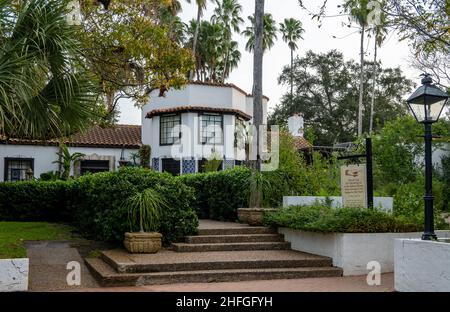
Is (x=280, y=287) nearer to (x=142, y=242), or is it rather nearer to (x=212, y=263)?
(x=212, y=263)

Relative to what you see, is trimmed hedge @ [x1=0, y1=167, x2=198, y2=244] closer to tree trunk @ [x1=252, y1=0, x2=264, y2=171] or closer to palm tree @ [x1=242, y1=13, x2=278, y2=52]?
tree trunk @ [x1=252, y1=0, x2=264, y2=171]

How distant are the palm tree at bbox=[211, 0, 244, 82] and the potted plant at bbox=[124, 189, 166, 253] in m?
34.4

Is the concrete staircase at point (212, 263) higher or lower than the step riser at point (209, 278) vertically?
higher

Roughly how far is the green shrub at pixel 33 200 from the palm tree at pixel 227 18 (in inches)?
1171

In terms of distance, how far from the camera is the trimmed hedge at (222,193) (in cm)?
1424

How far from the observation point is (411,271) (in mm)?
7938

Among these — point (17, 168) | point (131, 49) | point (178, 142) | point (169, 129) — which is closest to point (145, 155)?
point (169, 129)

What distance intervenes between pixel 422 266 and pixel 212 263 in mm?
3590

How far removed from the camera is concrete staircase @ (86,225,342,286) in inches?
351

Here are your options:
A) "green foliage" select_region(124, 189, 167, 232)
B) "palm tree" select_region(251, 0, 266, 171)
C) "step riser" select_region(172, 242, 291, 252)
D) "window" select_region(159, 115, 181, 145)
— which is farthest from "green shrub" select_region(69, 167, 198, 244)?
"window" select_region(159, 115, 181, 145)

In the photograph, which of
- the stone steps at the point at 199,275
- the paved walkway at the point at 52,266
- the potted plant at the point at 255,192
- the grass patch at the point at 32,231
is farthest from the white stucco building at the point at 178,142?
the stone steps at the point at 199,275

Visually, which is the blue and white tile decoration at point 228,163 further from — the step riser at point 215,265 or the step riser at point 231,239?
the step riser at point 215,265

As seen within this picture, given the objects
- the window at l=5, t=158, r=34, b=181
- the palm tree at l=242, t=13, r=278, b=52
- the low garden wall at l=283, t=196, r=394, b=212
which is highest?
the palm tree at l=242, t=13, r=278, b=52

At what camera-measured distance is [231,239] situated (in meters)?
11.5
